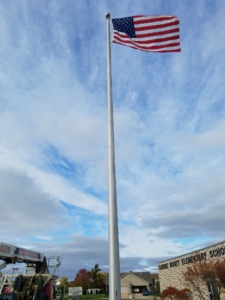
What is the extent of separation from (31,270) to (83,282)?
6653cm

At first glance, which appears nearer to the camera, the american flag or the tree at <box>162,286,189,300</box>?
the american flag

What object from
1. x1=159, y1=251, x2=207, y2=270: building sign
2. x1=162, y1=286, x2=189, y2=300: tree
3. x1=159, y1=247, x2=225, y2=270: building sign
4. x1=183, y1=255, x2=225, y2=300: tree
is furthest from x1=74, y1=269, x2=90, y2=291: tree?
x1=183, y1=255, x2=225, y2=300: tree

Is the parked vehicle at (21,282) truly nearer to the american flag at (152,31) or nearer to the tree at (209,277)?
the american flag at (152,31)

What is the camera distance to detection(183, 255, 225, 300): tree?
21.4 m

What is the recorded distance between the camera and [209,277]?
74.0 feet

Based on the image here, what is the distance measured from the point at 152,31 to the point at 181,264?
27.6 meters

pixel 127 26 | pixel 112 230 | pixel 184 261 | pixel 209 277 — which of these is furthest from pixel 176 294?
pixel 127 26

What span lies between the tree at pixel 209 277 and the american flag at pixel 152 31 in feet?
60.3

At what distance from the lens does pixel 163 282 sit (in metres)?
35.6

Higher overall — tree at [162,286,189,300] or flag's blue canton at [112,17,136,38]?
flag's blue canton at [112,17,136,38]

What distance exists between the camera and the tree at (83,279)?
74863 millimetres

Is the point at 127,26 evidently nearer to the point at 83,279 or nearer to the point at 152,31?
the point at 152,31

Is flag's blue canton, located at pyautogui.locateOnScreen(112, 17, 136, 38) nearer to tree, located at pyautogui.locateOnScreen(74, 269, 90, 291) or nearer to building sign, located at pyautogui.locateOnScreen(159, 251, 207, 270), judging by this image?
building sign, located at pyautogui.locateOnScreen(159, 251, 207, 270)

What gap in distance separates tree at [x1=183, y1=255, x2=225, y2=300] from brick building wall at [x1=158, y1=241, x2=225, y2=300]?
698mm
